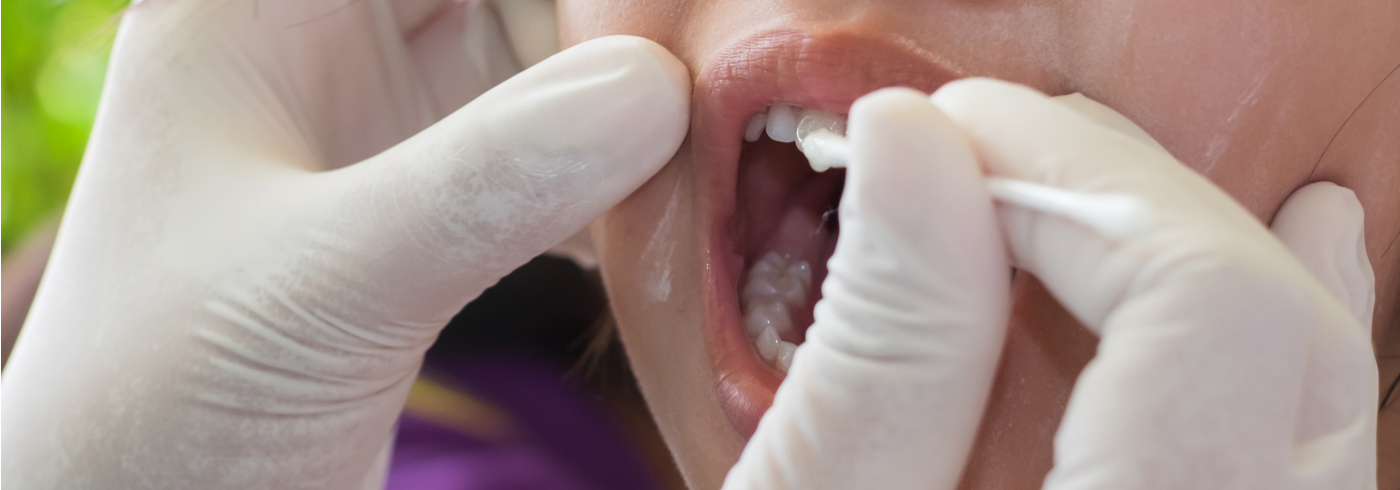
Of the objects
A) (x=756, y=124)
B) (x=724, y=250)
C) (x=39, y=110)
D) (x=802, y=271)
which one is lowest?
(x=802, y=271)

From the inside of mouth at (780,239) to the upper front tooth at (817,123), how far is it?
0.15m

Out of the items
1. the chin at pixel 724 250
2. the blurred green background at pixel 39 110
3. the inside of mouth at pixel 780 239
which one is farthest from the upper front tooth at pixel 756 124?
the blurred green background at pixel 39 110

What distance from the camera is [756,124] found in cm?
73

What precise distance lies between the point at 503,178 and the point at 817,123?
0.29m

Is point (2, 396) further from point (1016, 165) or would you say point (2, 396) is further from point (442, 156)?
point (1016, 165)

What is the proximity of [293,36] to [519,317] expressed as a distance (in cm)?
51

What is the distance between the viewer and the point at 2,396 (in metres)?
0.64

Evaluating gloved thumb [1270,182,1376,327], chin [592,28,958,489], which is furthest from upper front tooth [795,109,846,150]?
gloved thumb [1270,182,1376,327]

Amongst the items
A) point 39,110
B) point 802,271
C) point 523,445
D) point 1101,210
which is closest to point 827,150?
point 1101,210

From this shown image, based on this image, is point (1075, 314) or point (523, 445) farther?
point (523, 445)

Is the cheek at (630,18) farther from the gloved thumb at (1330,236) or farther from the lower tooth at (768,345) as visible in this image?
the gloved thumb at (1330,236)

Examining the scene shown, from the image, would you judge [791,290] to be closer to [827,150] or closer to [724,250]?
[724,250]

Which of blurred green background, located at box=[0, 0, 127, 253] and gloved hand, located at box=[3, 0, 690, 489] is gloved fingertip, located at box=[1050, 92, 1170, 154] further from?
blurred green background, located at box=[0, 0, 127, 253]

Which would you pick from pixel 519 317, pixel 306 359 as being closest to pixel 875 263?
pixel 306 359
